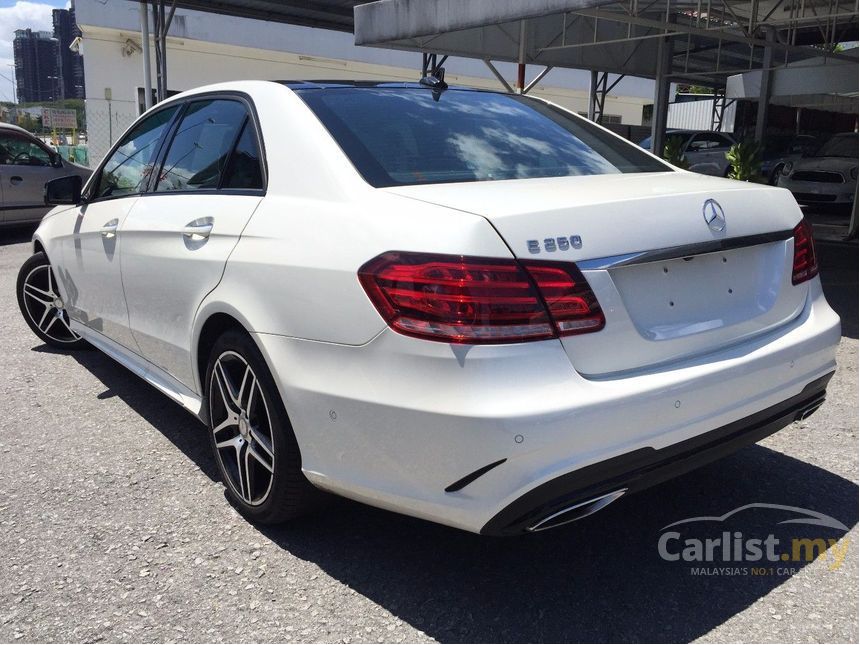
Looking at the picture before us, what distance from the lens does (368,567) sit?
2.66 metres

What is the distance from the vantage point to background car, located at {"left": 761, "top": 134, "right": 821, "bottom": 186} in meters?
18.5

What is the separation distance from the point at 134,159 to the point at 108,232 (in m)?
0.43

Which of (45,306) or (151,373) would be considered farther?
(45,306)

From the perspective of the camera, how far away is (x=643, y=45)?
1917 centimetres

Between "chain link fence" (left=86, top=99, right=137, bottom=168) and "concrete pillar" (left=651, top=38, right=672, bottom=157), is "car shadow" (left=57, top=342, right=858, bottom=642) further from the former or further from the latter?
"chain link fence" (left=86, top=99, right=137, bottom=168)

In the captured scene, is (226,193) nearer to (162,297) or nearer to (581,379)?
(162,297)

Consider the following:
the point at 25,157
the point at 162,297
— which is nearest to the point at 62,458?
the point at 162,297

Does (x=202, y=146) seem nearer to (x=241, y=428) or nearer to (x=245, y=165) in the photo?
(x=245, y=165)

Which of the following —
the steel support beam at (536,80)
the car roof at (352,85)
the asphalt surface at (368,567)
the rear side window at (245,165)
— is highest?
the steel support beam at (536,80)

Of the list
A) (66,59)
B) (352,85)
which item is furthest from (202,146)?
(66,59)

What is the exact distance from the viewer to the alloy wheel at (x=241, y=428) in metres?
2.72

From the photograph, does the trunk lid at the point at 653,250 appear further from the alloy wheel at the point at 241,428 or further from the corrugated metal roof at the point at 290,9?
the corrugated metal roof at the point at 290,9

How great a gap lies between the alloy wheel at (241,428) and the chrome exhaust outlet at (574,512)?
974mm

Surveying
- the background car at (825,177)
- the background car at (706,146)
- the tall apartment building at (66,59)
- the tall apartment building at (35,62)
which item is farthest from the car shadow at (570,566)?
the tall apartment building at (35,62)
